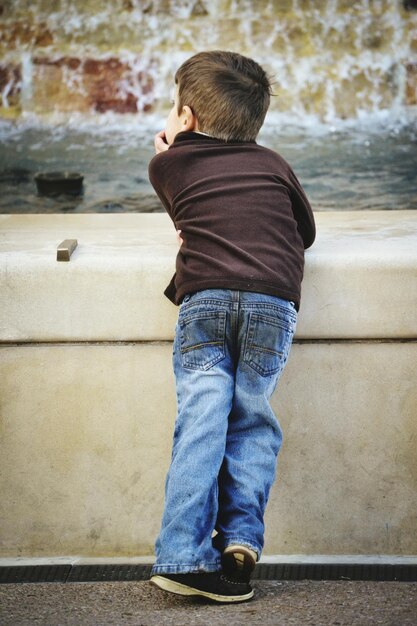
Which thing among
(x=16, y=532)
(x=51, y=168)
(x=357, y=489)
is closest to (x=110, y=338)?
(x=16, y=532)

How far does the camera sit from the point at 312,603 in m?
1.82

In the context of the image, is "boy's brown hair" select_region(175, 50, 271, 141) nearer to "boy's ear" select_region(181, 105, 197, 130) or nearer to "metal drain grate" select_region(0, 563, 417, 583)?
"boy's ear" select_region(181, 105, 197, 130)

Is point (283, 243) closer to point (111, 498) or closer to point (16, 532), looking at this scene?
point (111, 498)

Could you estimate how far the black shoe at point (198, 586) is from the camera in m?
1.75

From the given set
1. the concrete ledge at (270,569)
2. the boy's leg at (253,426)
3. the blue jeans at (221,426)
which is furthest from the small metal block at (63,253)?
the concrete ledge at (270,569)

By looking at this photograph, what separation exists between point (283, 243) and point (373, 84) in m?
3.88

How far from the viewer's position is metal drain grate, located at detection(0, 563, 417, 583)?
6.60 ft

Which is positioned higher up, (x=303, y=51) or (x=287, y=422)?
(x=303, y=51)

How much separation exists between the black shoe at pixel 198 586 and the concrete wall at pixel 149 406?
356 mm

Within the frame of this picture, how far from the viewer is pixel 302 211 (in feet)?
6.48

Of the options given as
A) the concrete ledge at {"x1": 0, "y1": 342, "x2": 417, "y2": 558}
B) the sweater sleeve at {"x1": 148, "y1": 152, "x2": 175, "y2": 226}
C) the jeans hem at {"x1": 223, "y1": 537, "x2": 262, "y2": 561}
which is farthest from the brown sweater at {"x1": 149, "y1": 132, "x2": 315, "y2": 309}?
the jeans hem at {"x1": 223, "y1": 537, "x2": 262, "y2": 561}

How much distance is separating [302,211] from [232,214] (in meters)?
0.20

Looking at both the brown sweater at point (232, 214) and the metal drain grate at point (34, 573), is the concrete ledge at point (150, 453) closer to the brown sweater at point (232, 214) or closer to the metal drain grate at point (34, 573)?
the metal drain grate at point (34, 573)

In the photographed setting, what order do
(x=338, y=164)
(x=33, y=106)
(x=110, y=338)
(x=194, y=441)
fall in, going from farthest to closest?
(x=33, y=106), (x=338, y=164), (x=110, y=338), (x=194, y=441)
